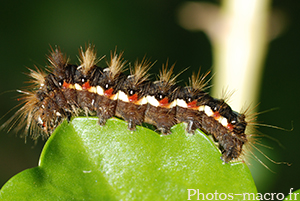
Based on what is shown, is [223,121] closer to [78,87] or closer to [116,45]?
[78,87]

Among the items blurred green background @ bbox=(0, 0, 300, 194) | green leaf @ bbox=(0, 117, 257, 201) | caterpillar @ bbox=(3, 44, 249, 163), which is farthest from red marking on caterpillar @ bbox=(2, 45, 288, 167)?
blurred green background @ bbox=(0, 0, 300, 194)

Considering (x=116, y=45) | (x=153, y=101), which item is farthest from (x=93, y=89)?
(x=116, y=45)

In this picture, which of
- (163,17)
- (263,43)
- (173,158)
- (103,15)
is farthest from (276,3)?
(173,158)

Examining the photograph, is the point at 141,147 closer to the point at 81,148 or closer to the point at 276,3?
the point at 81,148

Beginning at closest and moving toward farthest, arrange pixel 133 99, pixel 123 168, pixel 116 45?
1. pixel 123 168
2. pixel 133 99
3. pixel 116 45

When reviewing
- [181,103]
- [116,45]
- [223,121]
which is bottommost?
[223,121]
